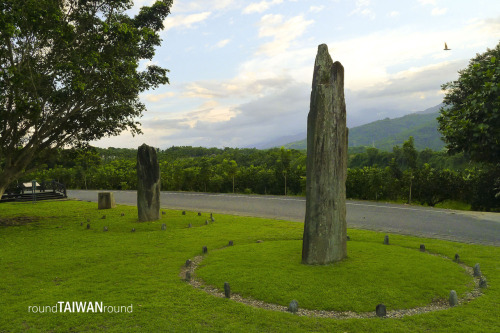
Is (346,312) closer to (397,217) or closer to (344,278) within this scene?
(344,278)

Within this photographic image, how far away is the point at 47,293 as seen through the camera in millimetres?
6797

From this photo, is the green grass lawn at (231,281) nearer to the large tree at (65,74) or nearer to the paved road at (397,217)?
the paved road at (397,217)

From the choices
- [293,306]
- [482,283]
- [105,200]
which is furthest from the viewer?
[105,200]

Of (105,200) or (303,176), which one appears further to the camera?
(303,176)

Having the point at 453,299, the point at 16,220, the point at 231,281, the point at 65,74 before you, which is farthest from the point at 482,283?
the point at 16,220

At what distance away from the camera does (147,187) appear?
1546 centimetres

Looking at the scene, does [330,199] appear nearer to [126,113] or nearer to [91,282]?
[91,282]

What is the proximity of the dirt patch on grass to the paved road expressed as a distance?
776 cm

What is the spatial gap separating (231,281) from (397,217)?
430 inches

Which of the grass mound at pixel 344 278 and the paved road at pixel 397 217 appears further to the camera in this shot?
the paved road at pixel 397 217

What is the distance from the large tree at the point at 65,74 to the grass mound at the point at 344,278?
9.88 meters

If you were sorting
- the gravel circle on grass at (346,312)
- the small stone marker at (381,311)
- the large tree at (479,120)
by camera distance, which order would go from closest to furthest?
the small stone marker at (381,311) < the gravel circle on grass at (346,312) < the large tree at (479,120)

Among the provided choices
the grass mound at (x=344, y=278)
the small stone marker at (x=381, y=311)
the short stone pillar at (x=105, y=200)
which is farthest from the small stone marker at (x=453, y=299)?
the short stone pillar at (x=105, y=200)

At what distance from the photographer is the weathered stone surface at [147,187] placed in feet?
50.7
